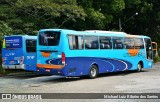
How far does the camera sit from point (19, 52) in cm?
2306

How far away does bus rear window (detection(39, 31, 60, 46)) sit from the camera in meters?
19.8

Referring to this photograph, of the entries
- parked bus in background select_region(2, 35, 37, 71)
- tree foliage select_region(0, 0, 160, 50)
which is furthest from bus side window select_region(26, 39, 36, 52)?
tree foliage select_region(0, 0, 160, 50)

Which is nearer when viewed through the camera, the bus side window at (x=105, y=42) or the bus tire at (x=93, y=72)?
the bus tire at (x=93, y=72)

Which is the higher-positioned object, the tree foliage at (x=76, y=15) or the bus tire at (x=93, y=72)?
the tree foliage at (x=76, y=15)

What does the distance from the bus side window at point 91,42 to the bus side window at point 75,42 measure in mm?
541

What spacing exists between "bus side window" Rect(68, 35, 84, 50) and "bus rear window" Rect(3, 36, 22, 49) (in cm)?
426

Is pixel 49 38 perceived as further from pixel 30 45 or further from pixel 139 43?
pixel 139 43

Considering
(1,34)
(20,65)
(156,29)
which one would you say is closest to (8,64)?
(20,65)

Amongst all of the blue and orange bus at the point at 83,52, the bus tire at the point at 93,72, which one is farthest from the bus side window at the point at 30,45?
the bus tire at the point at 93,72

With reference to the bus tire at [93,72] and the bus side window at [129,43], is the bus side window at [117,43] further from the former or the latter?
the bus tire at [93,72]

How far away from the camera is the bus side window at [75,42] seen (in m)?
20.0

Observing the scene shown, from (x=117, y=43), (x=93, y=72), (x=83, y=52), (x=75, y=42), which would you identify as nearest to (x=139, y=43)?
(x=117, y=43)

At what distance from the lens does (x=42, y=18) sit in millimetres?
30906

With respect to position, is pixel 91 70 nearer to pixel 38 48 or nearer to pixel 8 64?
pixel 38 48
